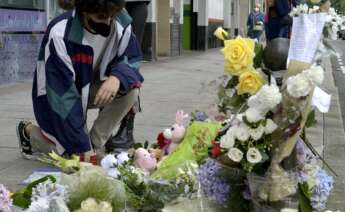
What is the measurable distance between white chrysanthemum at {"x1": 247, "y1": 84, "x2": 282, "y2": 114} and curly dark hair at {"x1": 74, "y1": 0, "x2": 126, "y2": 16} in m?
1.79

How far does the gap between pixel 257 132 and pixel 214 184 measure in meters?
0.34

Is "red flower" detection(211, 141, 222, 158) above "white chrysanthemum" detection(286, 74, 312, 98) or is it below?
below

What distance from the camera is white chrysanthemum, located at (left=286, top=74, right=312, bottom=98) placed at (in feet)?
7.16

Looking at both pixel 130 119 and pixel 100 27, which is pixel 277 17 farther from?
pixel 100 27

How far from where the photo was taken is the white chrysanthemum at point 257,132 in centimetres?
228

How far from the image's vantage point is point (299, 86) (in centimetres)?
218

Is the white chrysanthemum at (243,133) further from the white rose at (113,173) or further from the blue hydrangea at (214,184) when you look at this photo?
the white rose at (113,173)

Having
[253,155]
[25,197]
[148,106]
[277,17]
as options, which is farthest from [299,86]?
[148,106]

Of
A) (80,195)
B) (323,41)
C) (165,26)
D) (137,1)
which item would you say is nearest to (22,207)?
(80,195)

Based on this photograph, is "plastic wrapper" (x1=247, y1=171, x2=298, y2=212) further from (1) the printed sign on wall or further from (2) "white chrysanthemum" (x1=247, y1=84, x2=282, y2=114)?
(1) the printed sign on wall

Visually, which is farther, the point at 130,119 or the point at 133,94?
the point at 130,119

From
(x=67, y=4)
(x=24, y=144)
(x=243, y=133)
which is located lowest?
(x=24, y=144)

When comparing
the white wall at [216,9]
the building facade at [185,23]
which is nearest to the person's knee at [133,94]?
the building facade at [185,23]

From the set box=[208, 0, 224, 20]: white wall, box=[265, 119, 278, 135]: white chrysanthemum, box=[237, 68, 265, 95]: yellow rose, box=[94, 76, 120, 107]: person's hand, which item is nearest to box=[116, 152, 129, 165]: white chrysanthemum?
box=[237, 68, 265, 95]: yellow rose
